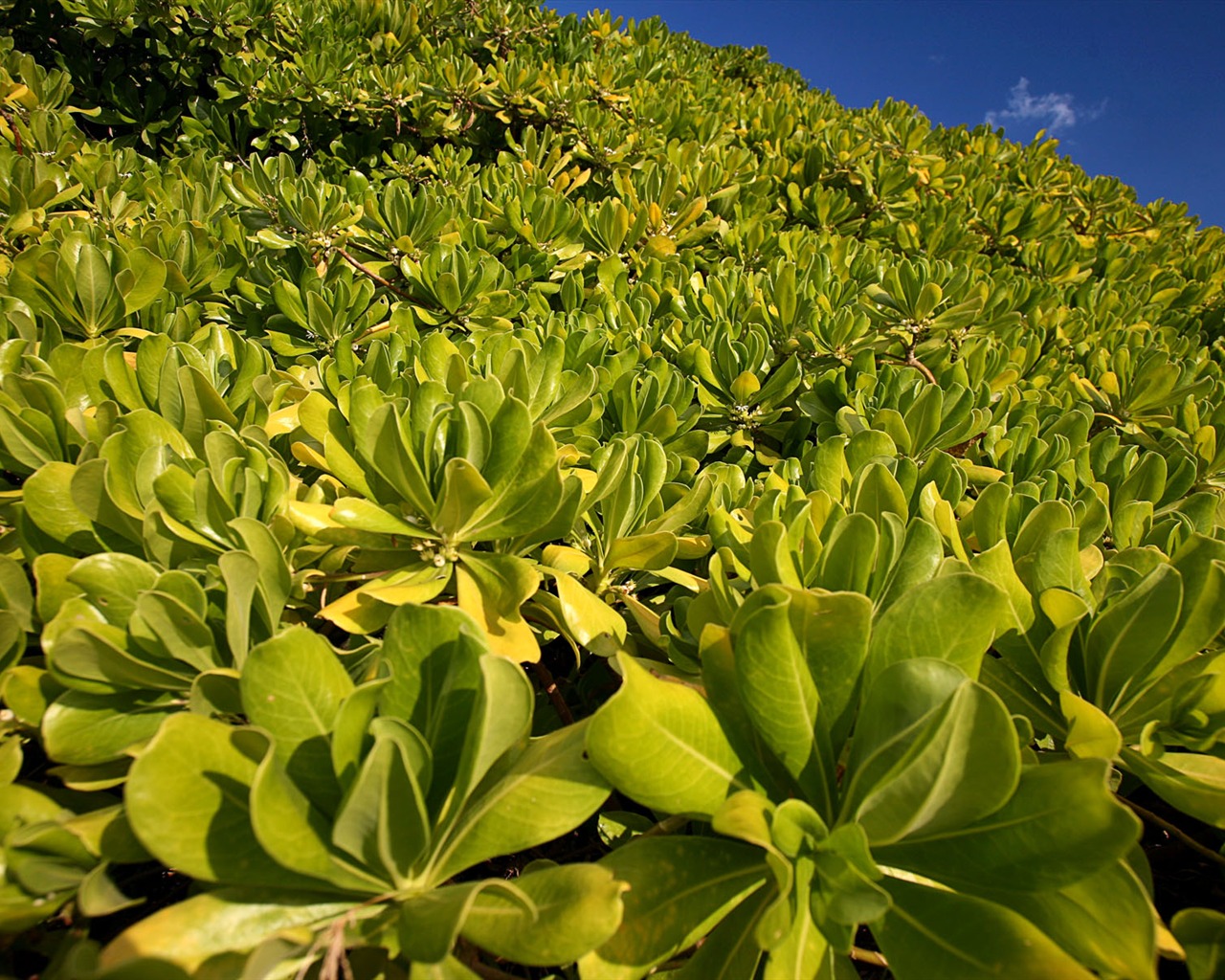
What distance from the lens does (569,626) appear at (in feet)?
3.48

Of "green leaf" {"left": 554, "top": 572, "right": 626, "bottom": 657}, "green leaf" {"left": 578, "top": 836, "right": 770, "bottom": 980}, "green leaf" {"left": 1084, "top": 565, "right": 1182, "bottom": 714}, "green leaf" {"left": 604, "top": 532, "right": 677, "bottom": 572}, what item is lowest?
"green leaf" {"left": 578, "top": 836, "right": 770, "bottom": 980}

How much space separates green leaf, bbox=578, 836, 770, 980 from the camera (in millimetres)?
759

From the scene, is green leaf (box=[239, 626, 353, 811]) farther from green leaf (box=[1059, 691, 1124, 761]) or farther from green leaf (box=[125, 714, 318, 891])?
green leaf (box=[1059, 691, 1124, 761])

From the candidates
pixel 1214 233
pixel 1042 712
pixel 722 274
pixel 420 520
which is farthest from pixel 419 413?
pixel 1214 233

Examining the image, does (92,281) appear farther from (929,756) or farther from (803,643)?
(929,756)

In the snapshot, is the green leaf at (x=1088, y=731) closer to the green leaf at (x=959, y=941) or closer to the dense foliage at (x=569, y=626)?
the dense foliage at (x=569, y=626)

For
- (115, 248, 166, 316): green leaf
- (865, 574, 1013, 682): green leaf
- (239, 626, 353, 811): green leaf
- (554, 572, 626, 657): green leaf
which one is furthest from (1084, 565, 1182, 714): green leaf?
(115, 248, 166, 316): green leaf

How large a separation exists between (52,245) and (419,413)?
149 cm

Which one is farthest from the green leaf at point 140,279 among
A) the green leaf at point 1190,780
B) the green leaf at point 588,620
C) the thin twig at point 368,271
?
the green leaf at point 1190,780

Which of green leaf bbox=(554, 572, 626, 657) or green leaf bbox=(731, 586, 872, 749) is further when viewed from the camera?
green leaf bbox=(554, 572, 626, 657)

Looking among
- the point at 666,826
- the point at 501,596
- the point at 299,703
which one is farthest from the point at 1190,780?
the point at 299,703

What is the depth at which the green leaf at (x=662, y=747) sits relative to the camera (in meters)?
0.71

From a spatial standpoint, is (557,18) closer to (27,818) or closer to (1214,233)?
(1214,233)

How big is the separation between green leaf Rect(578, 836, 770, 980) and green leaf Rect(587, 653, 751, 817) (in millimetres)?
69
